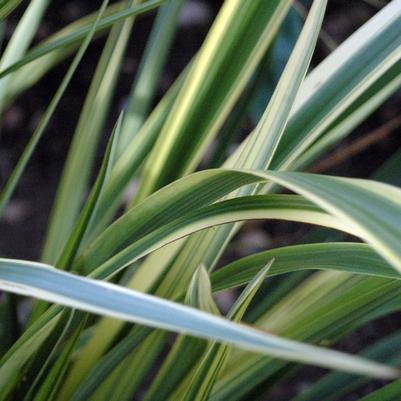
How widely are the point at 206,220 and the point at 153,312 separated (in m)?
0.19

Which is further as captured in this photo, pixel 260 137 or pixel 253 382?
pixel 253 382

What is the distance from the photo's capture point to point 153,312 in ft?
1.27

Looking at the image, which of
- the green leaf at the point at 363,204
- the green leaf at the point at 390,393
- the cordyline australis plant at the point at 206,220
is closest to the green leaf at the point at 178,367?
the cordyline australis plant at the point at 206,220

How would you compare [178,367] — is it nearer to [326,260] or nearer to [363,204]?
[326,260]

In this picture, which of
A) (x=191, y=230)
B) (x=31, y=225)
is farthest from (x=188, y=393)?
(x=31, y=225)

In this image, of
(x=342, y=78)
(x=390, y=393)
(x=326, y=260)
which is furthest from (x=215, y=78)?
(x=390, y=393)

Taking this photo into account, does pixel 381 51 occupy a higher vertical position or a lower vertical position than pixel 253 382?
higher

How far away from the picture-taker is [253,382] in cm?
79

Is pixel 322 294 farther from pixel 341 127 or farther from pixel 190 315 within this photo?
pixel 190 315

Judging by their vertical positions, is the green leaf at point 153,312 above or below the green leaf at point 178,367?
below

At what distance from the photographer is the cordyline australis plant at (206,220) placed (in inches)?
20.9

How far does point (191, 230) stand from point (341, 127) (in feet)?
0.91

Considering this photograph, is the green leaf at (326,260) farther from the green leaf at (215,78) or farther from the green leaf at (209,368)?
the green leaf at (215,78)

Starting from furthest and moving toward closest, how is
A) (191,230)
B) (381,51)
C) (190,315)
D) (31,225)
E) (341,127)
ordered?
(31,225) < (341,127) < (381,51) < (191,230) < (190,315)
